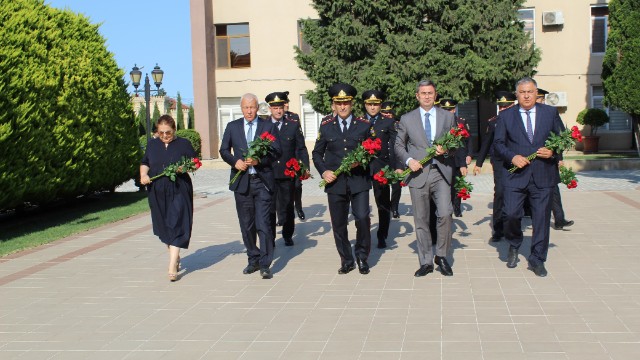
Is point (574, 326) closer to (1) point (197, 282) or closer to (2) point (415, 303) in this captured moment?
(2) point (415, 303)

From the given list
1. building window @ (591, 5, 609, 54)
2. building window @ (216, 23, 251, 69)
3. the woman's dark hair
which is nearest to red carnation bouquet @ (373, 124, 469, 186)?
the woman's dark hair

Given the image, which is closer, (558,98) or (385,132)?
(385,132)

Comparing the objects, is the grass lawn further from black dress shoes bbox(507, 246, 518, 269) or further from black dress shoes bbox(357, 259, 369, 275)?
black dress shoes bbox(507, 246, 518, 269)

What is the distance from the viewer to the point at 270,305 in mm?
6539

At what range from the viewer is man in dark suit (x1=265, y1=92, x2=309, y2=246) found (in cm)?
911

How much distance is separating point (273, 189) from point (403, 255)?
194cm

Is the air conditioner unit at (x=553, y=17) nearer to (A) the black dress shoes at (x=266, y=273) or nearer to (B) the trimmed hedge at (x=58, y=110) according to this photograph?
(B) the trimmed hedge at (x=58, y=110)

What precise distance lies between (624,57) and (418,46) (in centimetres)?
603

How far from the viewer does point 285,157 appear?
9.30 m

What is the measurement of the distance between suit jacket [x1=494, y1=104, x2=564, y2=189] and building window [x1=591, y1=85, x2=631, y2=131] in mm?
22611

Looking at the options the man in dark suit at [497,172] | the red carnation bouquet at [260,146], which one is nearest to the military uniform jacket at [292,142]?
the red carnation bouquet at [260,146]

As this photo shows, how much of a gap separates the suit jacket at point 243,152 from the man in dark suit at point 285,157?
84 cm

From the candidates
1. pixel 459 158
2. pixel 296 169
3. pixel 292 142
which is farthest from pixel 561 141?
pixel 292 142

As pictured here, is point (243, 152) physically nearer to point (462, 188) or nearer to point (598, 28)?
point (462, 188)
